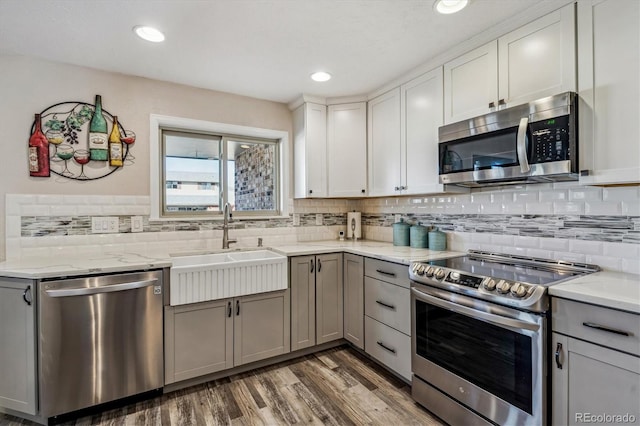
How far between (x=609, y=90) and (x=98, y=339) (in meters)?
3.07

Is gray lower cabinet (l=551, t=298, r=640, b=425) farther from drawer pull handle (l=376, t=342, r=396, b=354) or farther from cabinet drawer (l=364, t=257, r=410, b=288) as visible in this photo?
drawer pull handle (l=376, t=342, r=396, b=354)

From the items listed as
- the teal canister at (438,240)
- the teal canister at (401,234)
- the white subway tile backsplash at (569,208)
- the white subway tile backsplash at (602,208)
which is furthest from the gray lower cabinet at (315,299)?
the white subway tile backsplash at (602,208)

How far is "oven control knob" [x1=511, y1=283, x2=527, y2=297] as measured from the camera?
1.44 meters

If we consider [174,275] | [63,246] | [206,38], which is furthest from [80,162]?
[206,38]

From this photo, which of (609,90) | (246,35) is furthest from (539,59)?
(246,35)

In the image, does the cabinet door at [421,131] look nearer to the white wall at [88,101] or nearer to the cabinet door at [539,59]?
the cabinet door at [539,59]

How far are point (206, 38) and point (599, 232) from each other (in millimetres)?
2615

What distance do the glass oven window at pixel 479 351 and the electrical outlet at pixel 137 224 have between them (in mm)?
2223

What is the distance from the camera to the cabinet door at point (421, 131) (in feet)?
7.73

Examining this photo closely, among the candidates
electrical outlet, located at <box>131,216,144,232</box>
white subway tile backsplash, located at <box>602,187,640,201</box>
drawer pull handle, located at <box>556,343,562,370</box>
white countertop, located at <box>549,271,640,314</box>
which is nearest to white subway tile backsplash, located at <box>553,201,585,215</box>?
white subway tile backsplash, located at <box>602,187,640,201</box>

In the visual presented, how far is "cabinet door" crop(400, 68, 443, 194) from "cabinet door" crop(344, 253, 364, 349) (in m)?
0.74

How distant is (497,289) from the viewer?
60.9 inches

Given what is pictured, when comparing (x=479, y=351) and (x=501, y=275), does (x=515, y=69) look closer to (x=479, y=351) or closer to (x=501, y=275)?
(x=501, y=275)

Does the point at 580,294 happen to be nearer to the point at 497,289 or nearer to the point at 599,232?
the point at 497,289
